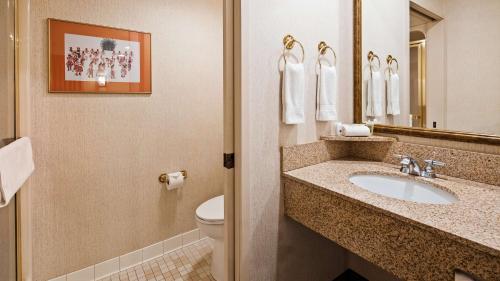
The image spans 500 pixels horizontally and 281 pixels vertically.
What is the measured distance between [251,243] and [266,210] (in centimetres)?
17

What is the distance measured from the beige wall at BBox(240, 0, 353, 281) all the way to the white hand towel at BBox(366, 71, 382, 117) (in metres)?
0.28

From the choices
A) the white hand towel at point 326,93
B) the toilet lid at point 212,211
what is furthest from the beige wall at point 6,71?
the white hand towel at point 326,93

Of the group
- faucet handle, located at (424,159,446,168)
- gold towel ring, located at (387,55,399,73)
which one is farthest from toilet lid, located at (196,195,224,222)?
gold towel ring, located at (387,55,399,73)

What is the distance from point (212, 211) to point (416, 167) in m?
1.26

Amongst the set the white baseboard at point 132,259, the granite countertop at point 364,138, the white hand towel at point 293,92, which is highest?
the white hand towel at point 293,92

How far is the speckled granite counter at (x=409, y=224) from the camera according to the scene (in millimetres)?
701

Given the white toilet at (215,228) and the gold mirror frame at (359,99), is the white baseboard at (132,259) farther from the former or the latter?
the gold mirror frame at (359,99)

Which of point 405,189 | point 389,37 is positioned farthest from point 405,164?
point 389,37

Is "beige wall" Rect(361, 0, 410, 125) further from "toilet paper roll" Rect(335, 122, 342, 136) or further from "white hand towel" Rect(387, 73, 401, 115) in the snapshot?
"toilet paper roll" Rect(335, 122, 342, 136)

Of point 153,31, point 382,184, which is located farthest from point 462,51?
point 153,31

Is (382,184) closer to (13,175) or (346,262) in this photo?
(346,262)

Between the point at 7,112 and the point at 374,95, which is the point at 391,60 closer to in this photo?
the point at 374,95

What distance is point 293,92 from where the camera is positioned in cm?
127

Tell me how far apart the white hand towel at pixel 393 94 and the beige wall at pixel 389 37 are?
0.03m
